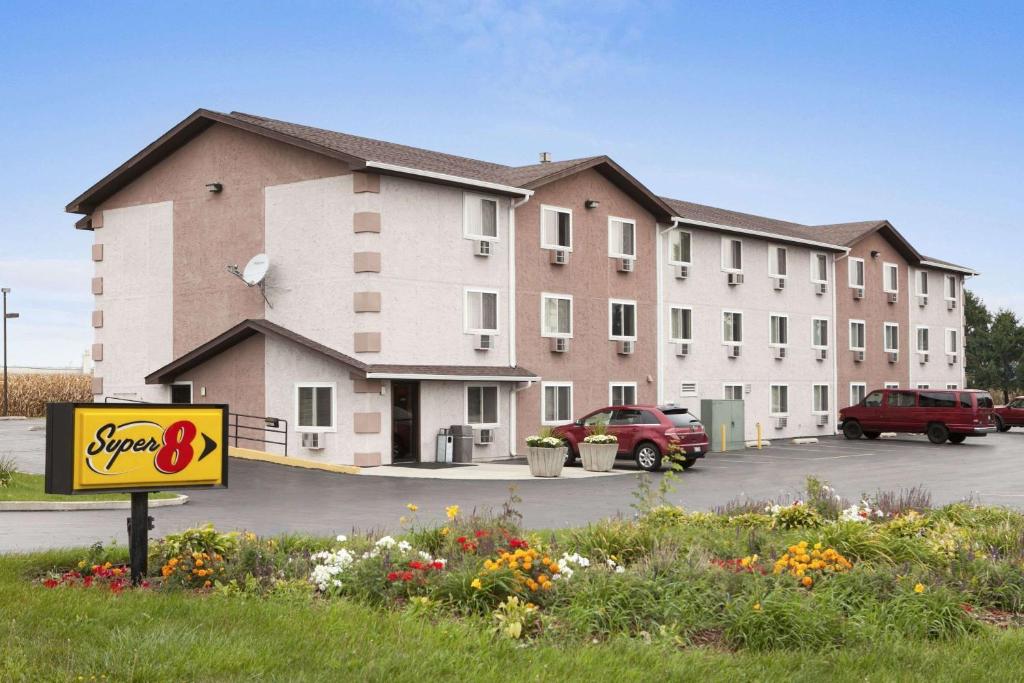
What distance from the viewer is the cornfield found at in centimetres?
6297

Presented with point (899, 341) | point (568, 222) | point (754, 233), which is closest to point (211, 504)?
point (568, 222)

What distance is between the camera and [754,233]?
1729 inches

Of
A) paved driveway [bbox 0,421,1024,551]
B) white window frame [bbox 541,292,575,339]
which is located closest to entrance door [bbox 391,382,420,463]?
paved driveway [bbox 0,421,1024,551]

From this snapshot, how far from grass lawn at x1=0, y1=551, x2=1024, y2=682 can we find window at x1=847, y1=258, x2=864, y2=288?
44757 millimetres

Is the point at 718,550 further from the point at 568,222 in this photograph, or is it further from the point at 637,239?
the point at 637,239

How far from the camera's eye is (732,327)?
43969mm

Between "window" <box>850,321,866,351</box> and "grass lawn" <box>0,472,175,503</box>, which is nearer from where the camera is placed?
"grass lawn" <box>0,472,175,503</box>

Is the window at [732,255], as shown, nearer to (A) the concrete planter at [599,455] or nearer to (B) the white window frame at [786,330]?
(B) the white window frame at [786,330]

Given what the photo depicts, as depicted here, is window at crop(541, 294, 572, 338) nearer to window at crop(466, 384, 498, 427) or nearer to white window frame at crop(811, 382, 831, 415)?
window at crop(466, 384, 498, 427)

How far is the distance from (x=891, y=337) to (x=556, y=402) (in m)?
24.5

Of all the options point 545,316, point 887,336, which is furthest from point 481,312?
point 887,336

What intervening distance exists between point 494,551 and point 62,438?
11.7 ft

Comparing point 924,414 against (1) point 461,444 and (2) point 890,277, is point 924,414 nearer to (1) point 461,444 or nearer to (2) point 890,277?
(2) point 890,277

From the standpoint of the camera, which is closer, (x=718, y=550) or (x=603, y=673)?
(x=603, y=673)
